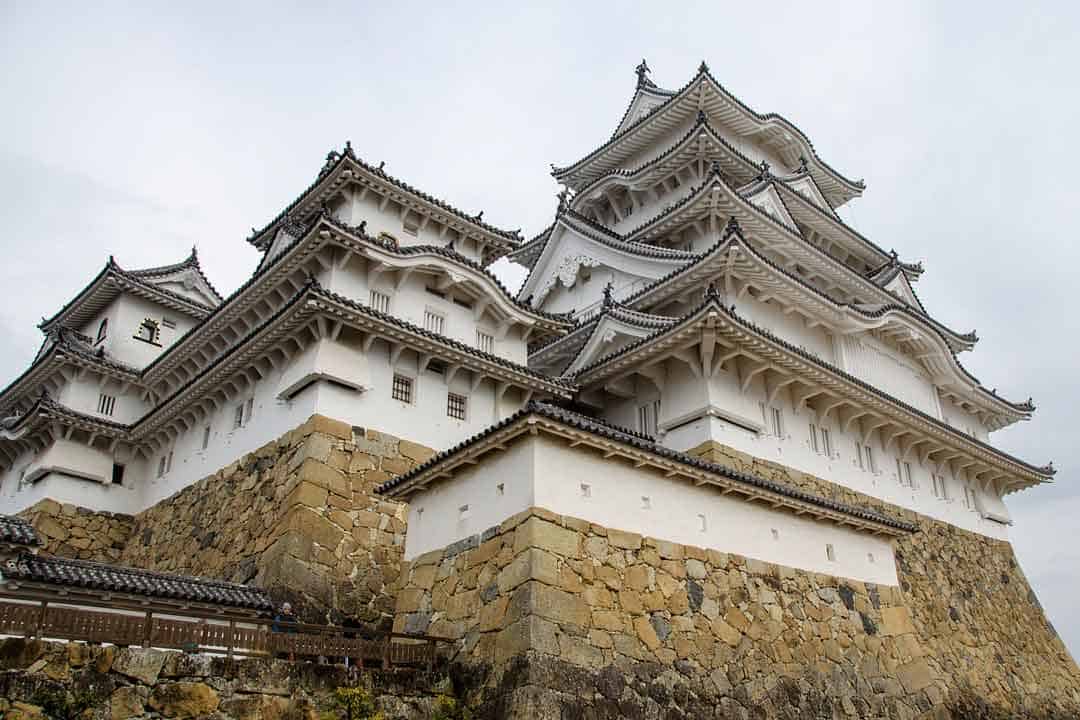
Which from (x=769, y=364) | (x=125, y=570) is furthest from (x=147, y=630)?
(x=769, y=364)

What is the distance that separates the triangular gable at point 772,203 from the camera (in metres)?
26.7

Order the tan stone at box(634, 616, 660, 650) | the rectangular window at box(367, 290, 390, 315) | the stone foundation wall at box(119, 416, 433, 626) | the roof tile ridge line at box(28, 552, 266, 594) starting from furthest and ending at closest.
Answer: the rectangular window at box(367, 290, 390, 315) → the stone foundation wall at box(119, 416, 433, 626) → the roof tile ridge line at box(28, 552, 266, 594) → the tan stone at box(634, 616, 660, 650)

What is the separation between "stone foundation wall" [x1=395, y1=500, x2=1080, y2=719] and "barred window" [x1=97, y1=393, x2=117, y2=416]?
14771mm

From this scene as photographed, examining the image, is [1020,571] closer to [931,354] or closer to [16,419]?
[931,354]

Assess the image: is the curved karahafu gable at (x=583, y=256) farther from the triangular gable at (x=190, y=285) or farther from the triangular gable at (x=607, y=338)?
the triangular gable at (x=190, y=285)

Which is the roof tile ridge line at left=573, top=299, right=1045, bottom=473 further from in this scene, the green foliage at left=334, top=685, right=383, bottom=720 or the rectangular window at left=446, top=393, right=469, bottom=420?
the green foliage at left=334, top=685, right=383, bottom=720

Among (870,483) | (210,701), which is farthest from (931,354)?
(210,701)

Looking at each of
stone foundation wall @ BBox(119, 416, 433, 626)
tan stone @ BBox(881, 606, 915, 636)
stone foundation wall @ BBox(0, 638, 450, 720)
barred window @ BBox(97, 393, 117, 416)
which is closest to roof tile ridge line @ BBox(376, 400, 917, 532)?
tan stone @ BBox(881, 606, 915, 636)

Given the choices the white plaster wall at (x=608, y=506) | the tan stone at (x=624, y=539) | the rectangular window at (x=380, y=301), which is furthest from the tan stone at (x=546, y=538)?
the rectangular window at (x=380, y=301)

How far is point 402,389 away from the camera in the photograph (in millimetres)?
18703

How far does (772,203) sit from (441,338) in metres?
13.6

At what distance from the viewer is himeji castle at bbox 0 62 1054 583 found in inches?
539

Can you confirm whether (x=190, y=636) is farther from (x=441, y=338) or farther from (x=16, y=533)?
(x=441, y=338)

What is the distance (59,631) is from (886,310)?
22.1 metres
